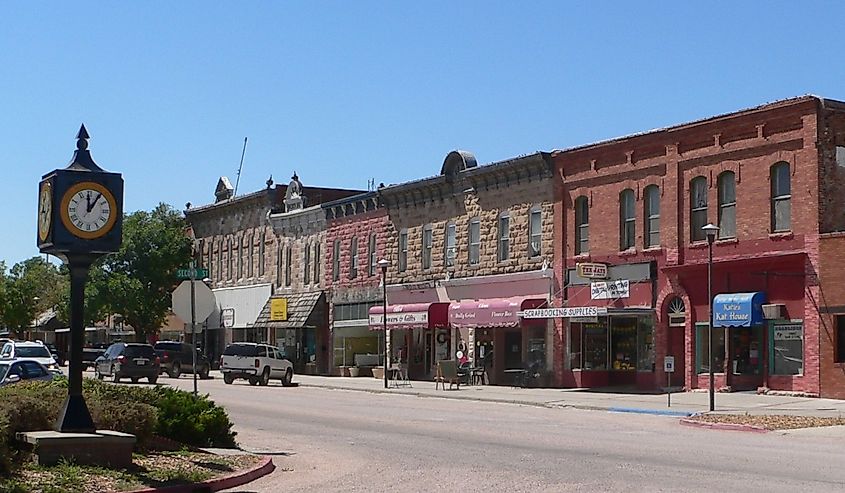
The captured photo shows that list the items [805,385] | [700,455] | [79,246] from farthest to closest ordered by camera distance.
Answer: [805,385] < [700,455] < [79,246]

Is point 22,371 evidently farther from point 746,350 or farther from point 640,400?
point 746,350

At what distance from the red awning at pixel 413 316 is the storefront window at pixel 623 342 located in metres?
8.72

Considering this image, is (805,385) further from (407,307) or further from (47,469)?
(47,469)

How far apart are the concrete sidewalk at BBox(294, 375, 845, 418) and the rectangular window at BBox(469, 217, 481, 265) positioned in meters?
5.33

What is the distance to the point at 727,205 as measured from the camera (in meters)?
35.9

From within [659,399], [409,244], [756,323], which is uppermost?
[409,244]

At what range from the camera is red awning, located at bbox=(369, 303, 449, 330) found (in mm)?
47250

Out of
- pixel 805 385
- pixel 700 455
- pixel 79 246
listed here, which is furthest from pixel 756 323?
pixel 79 246

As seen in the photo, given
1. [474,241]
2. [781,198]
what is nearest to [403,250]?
[474,241]

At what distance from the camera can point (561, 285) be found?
41.8m

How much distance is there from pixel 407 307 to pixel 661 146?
50.1ft

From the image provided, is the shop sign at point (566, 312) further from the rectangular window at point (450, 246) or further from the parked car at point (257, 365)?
the parked car at point (257, 365)

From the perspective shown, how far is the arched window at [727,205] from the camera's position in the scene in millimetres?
35625

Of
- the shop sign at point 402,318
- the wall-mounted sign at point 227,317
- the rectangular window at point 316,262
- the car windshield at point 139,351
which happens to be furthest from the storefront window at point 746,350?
the wall-mounted sign at point 227,317
